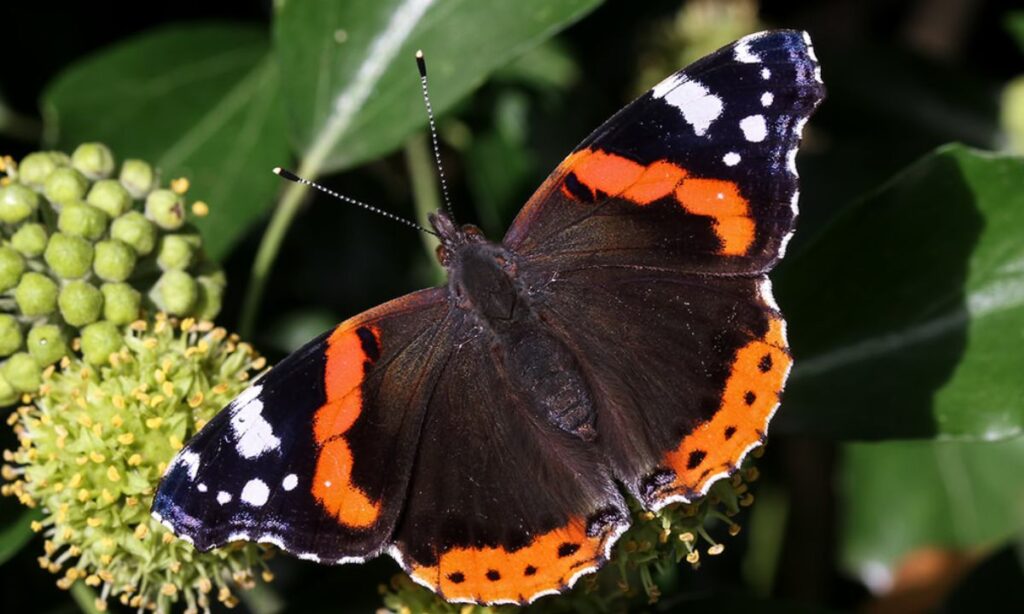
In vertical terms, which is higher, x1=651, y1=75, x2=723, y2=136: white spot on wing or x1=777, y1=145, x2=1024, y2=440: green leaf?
x1=651, y1=75, x2=723, y2=136: white spot on wing

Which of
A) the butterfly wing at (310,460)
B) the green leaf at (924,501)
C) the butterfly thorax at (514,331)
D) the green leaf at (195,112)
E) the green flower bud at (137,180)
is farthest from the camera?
the green leaf at (924,501)

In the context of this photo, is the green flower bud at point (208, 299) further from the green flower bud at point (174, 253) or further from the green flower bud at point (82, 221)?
the green flower bud at point (82, 221)

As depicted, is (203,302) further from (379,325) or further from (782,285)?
(782,285)

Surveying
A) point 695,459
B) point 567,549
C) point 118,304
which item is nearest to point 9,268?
point 118,304

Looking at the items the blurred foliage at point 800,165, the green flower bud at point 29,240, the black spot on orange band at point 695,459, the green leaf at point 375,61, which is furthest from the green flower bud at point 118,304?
the black spot on orange band at point 695,459

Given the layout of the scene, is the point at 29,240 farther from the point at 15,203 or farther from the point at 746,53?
the point at 746,53

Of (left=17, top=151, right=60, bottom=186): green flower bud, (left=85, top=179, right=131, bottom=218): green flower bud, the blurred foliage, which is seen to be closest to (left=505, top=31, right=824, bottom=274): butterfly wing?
the blurred foliage

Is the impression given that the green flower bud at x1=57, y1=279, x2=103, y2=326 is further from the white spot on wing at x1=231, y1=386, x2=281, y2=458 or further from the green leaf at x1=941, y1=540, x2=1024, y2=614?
the green leaf at x1=941, y1=540, x2=1024, y2=614
